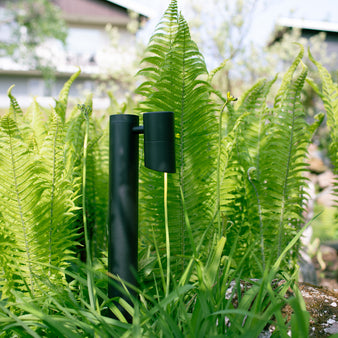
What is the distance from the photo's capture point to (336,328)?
56 centimetres

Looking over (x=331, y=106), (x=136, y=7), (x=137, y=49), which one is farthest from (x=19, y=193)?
(x=136, y=7)

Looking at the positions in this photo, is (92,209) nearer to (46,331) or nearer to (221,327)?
(46,331)

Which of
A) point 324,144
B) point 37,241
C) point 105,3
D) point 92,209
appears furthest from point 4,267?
point 105,3

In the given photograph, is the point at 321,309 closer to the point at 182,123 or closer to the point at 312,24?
the point at 182,123

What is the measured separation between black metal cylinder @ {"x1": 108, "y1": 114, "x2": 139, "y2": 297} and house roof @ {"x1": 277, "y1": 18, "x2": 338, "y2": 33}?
10470 millimetres

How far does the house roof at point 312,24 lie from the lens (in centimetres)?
964

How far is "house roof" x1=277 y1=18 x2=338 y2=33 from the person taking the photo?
964 cm

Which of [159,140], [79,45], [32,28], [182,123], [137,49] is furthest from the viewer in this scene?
[79,45]

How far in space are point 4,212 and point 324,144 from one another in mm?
8470

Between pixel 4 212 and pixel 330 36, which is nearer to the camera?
pixel 4 212

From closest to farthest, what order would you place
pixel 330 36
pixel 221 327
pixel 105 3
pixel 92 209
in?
1. pixel 221 327
2. pixel 92 209
3. pixel 330 36
4. pixel 105 3

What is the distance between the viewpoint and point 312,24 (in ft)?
34.7

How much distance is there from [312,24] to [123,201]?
12302 millimetres

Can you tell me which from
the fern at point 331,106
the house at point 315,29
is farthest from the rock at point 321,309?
the house at point 315,29
